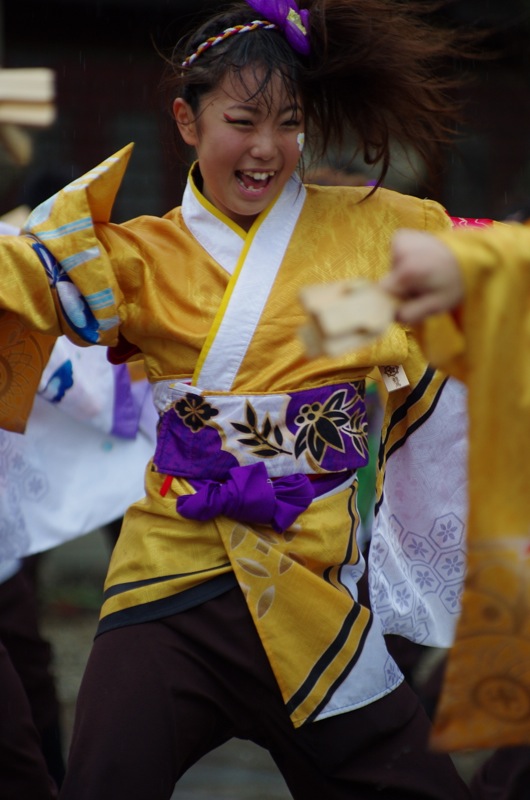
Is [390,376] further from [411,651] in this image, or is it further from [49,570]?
[49,570]

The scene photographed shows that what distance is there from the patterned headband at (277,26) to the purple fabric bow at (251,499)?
0.80 metres

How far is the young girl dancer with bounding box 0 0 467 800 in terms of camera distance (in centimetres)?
233

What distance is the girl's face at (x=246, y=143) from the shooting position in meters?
2.42

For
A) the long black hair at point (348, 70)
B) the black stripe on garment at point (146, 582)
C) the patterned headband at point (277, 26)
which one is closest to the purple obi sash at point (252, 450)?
the black stripe on garment at point (146, 582)

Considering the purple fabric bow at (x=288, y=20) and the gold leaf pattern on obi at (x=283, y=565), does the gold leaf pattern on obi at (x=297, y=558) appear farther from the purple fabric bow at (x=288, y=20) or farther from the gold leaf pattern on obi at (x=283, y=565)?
the purple fabric bow at (x=288, y=20)

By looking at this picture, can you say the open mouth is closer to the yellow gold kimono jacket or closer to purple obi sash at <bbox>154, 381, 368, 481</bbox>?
the yellow gold kimono jacket

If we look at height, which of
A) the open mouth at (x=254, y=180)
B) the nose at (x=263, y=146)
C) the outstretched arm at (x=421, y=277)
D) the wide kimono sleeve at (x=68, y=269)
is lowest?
the wide kimono sleeve at (x=68, y=269)

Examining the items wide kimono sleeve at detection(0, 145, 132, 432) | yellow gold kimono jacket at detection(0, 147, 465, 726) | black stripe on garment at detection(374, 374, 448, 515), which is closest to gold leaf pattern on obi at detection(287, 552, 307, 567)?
yellow gold kimono jacket at detection(0, 147, 465, 726)

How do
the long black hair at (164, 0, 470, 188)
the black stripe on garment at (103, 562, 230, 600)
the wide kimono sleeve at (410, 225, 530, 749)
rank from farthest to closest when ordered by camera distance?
the long black hair at (164, 0, 470, 188) → the black stripe on garment at (103, 562, 230, 600) → the wide kimono sleeve at (410, 225, 530, 749)

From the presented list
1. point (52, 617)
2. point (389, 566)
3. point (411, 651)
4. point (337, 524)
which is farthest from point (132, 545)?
point (52, 617)

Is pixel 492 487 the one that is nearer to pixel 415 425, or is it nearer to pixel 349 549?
pixel 349 549

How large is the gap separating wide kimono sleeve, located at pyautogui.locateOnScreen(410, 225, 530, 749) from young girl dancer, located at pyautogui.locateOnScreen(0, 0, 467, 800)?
54 cm

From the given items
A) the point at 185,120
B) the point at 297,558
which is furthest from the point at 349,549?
the point at 185,120

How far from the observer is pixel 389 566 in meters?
2.72
